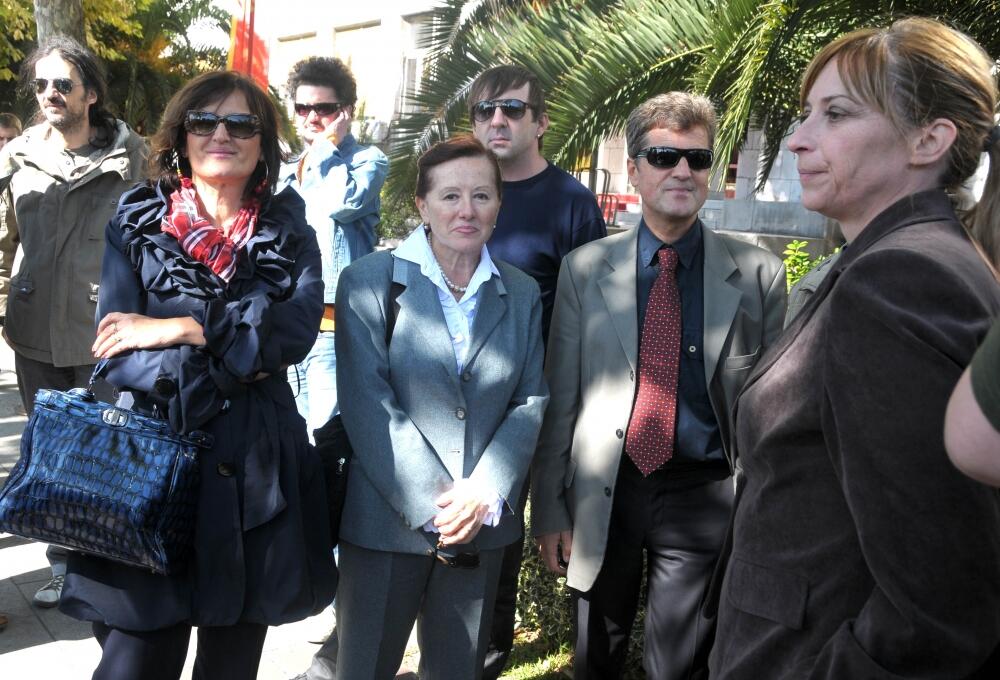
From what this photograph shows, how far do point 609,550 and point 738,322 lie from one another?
82cm

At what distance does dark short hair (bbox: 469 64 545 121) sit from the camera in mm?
3967

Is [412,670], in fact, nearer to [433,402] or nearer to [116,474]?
[433,402]

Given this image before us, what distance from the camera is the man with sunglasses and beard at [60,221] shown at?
4305 millimetres

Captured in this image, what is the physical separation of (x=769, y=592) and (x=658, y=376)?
4.43ft

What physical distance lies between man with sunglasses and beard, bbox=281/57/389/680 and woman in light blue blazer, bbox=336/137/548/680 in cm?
134

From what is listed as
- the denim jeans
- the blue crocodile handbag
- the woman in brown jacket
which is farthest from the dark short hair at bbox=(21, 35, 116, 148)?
the woman in brown jacket

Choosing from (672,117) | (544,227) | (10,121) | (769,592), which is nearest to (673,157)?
(672,117)

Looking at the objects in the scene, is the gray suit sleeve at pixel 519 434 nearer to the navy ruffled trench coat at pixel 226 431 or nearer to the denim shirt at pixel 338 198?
the navy ruffled trench coat at pixel 226 431

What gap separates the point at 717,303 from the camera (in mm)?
2986

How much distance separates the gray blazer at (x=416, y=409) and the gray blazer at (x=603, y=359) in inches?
7.2

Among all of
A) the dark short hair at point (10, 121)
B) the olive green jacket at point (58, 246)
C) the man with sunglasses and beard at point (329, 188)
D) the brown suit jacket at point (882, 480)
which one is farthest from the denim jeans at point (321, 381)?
the dark short hair at point (10, 121)

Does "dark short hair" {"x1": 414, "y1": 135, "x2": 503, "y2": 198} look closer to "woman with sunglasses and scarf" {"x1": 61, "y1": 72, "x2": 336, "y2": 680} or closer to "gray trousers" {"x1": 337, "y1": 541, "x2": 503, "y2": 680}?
"woman with sunglasses and scarf" {"x1": 61, "y1": 72, "x2": 336, "y2": 680}

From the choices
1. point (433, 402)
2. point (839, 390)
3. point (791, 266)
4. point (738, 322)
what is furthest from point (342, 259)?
point (839, 390)

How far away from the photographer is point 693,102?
10.3 ft
